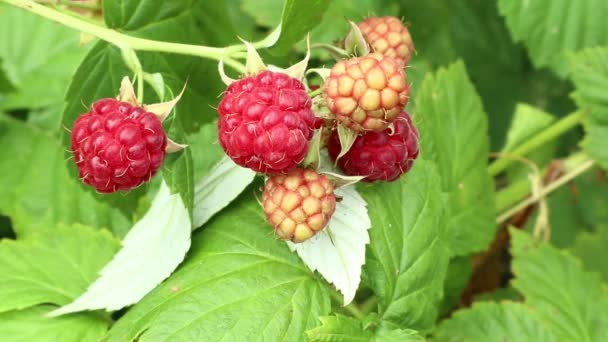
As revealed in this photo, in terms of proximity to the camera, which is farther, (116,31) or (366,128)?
(116,31)

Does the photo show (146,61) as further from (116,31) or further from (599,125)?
(599,125)

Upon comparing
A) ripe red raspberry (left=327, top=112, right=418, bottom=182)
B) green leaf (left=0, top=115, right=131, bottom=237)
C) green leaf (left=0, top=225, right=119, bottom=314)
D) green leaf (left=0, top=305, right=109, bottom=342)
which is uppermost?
ripe red raspberry (left=327, top=112, right=418, bottom=182)

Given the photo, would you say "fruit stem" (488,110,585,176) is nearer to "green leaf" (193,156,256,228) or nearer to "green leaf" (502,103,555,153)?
"green leaf" (502,103,555,153)

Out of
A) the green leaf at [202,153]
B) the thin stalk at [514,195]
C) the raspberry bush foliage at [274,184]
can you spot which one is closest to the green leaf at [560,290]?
the raspberry bush foliage at [274,184]

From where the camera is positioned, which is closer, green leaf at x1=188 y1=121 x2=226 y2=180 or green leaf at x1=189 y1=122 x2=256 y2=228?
green leaf at x1=189 y1=122 x2=256 y2=228

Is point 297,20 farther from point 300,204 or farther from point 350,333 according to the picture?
point 350,333

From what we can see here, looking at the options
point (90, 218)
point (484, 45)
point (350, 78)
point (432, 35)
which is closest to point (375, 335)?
point (350, 78)

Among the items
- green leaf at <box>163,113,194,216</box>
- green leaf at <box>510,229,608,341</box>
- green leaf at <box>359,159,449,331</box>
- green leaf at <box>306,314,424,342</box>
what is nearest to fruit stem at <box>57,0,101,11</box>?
green leaf at <box>163,113,194,216</box>
